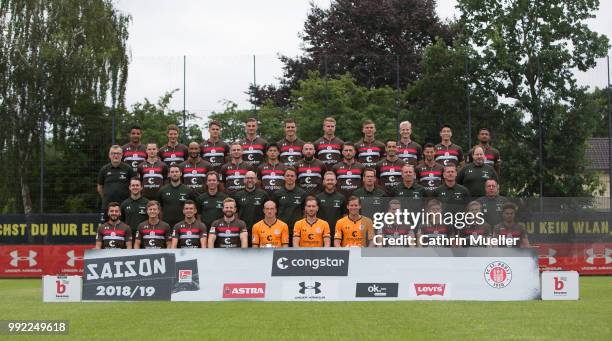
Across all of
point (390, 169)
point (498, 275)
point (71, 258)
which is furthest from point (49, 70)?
point (498, 275)

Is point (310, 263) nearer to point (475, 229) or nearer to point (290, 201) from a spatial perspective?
point (290, 201)

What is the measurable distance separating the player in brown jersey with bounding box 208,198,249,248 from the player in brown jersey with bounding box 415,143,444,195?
370cm

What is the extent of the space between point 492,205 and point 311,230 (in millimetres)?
2954

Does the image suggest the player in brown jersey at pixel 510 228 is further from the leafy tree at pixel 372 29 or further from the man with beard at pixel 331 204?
the leafy tree at pixel 372 29

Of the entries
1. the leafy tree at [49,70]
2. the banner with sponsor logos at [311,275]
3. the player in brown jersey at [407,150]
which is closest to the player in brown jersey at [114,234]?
the banner with sponsor logos at [311,275]

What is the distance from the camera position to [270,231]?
16.2 m

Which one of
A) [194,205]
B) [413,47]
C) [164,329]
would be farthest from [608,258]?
[413,47]

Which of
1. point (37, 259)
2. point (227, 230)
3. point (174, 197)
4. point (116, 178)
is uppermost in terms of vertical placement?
point (116, 178)

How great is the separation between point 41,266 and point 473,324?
15.2m

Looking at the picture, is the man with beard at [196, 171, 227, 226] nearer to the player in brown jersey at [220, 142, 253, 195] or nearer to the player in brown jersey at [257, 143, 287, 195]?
the player in brown jersey at [220, 142, 253, 195]

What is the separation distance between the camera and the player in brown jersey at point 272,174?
60.0 ft

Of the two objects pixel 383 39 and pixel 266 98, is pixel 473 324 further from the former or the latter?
pixel 383 39

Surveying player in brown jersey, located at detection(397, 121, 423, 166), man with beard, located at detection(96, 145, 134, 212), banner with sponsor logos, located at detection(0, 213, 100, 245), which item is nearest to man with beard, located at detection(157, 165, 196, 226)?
man with beard, located at detection(96, 145, 134, 212)

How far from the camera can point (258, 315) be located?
1298cm
